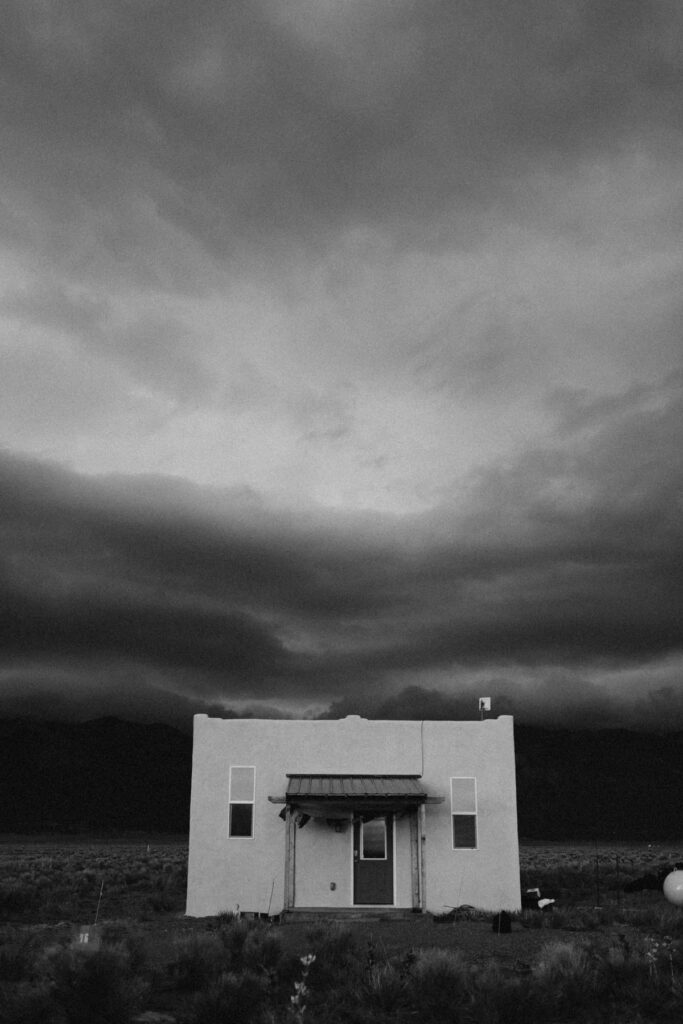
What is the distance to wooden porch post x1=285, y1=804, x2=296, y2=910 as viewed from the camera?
74.9 ft

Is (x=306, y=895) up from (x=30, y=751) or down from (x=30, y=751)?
down

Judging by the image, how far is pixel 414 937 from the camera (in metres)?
19.0

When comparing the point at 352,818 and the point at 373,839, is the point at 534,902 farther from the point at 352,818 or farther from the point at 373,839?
the point at 352,818

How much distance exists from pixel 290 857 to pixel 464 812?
4.04 metres

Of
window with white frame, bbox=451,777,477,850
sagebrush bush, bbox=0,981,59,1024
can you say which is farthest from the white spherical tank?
sagebrush bush, bbox=0,981,59,1024

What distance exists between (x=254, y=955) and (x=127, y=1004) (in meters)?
3.57

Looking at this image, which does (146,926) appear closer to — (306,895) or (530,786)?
(306,895)

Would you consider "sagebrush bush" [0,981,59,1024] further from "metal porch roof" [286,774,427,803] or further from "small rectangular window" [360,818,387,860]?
"small rectangular window" [360,818,387,860]

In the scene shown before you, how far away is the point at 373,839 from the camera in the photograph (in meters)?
24.1

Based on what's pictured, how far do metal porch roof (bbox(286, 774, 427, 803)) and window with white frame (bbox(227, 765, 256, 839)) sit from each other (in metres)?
0.98

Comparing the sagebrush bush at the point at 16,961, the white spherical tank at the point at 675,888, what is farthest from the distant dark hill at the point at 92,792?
the sagebrush bush at the point at 16,961

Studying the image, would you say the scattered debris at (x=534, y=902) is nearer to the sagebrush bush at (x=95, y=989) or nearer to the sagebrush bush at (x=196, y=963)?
the sagebrush bush at (x=196, y=963)

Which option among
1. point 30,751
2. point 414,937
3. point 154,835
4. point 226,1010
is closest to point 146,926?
point 414,937

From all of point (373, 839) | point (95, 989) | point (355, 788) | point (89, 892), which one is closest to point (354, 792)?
point (355, 788)
